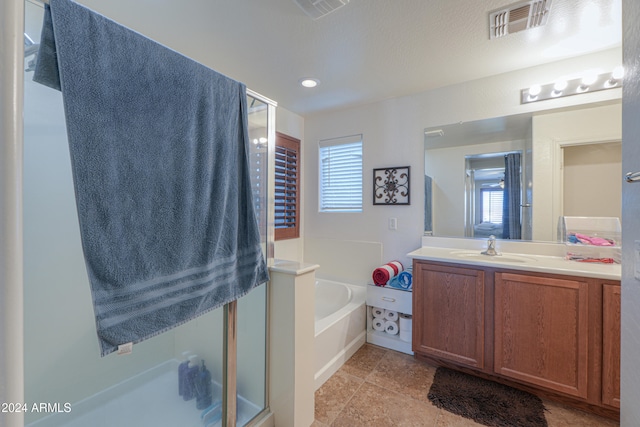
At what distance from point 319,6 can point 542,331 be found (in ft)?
7.52

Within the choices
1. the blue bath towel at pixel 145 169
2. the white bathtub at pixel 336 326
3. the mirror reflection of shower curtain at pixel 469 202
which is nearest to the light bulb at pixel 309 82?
the blue bath towel at pixel 145 169

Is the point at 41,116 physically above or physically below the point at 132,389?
above

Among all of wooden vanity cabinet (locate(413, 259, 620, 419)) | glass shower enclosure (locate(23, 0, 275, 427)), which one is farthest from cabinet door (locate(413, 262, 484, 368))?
glass shower enclosure (locate(23, 0, 275, 427))

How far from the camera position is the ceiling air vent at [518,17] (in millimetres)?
1391

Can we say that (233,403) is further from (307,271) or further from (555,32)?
(555,32)

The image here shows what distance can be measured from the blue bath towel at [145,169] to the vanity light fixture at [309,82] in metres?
1.25

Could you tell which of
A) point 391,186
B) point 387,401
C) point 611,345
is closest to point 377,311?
point 387,401

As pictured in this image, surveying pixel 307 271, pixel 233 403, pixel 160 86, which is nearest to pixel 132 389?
pixel 233 403

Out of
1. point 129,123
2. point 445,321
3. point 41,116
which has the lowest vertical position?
point 445,321

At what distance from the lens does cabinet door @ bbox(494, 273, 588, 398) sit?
153 cm

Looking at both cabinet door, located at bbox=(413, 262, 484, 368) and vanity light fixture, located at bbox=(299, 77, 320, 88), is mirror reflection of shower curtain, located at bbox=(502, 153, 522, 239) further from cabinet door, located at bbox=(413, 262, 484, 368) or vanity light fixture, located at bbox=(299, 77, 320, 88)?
vanity light fixture, located at bbox=(299, 77, 320, 88)

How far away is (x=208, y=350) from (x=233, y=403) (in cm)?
29

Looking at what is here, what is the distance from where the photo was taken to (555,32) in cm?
161

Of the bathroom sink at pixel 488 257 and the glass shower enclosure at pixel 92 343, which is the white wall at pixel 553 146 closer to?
the bathroom sink at pixel 488 257
